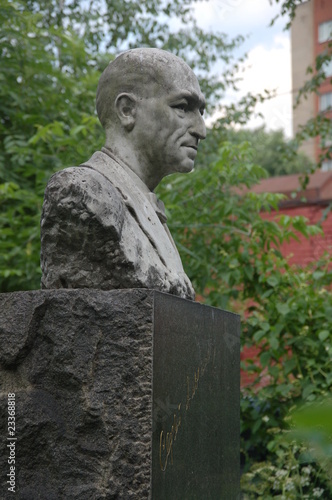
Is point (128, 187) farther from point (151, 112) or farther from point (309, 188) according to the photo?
point (309, 188)

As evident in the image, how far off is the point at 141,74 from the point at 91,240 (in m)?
0.77

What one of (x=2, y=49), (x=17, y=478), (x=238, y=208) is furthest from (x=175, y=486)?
(x=2, y=49)

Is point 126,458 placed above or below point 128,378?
below

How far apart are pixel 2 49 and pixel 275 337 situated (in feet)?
10.4

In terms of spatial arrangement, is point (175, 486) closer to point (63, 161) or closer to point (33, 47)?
point (63, 161)

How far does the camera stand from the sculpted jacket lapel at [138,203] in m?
2.69

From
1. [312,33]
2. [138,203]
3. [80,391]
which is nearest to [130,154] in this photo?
[138,203]

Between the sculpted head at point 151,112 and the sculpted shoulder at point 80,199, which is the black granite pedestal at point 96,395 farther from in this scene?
the sculpted head at point 151,112

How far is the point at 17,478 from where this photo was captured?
2.27 meters

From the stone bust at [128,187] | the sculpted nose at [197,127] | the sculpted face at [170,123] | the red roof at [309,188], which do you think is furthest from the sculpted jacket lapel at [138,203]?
the red roof at [309,188]

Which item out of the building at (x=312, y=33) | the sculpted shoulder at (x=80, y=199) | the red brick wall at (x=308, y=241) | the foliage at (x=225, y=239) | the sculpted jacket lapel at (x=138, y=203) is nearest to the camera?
the sculpted shoulder at (x=80, y=199)

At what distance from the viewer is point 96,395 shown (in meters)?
2.21

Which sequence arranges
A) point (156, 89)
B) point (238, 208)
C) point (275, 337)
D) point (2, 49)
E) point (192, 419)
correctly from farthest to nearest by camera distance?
point (2, 49), point (238, 208), point (275, 337), point (156, 89), point (192, 419)

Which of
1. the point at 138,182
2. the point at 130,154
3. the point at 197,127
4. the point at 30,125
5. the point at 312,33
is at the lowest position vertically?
the point at 138,182
